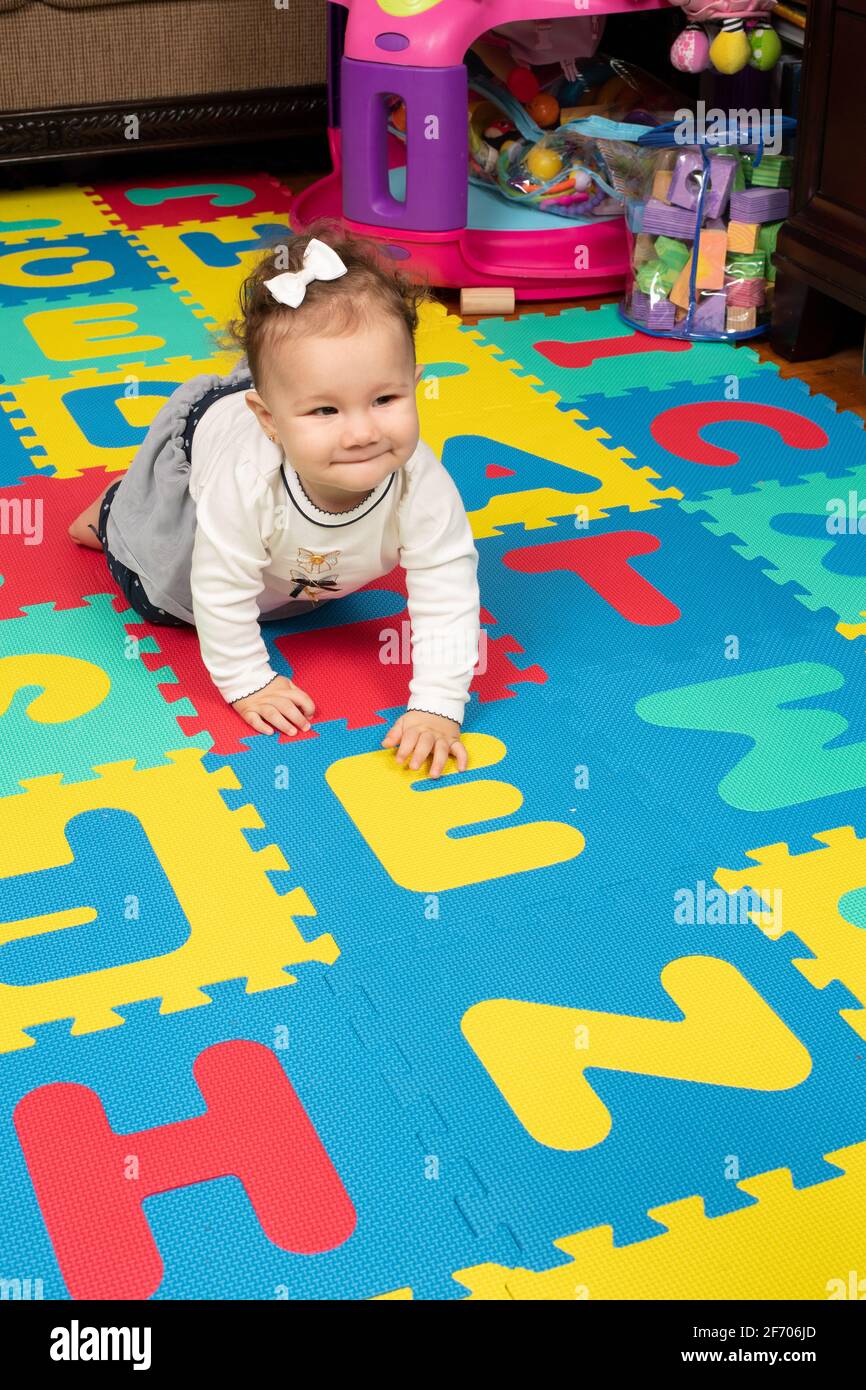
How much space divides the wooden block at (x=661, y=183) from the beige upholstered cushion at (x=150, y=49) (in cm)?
91

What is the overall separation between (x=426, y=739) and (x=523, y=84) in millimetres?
1483

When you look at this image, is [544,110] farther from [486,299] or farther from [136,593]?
[136,593]

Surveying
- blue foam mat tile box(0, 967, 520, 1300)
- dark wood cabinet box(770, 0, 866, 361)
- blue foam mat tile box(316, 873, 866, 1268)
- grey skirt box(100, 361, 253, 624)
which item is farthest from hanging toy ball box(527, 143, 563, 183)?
blue foam mat tile box(0, 967, 520, 1300)

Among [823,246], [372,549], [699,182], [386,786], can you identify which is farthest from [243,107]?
[386,786]

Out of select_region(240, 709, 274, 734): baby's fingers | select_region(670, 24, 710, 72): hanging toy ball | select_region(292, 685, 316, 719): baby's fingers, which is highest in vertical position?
select_region(670, 24, 710, 72): hanging toy ball

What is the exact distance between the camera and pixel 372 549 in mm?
1474

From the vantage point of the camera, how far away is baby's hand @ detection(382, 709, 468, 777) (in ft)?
4.62

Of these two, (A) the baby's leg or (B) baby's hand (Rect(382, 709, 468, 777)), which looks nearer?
(B) baby's hand (Rect(382, 709, 468, 777))

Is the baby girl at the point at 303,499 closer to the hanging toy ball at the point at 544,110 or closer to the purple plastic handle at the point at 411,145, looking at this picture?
the purple plastic handle at the point at 411,145

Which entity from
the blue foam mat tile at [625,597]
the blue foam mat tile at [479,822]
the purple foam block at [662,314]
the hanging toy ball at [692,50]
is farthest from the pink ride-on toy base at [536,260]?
the blue foam mat tile at [479,822]

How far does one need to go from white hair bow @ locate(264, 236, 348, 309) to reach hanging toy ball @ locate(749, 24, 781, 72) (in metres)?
1.14

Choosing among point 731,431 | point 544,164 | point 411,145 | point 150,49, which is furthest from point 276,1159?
point 150,49

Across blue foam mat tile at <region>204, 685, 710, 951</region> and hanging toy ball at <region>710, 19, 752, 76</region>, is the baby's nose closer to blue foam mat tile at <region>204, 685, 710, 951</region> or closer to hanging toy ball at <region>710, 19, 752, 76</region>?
blue foam mat tile at <region>204, 685, 710, 951</region>
